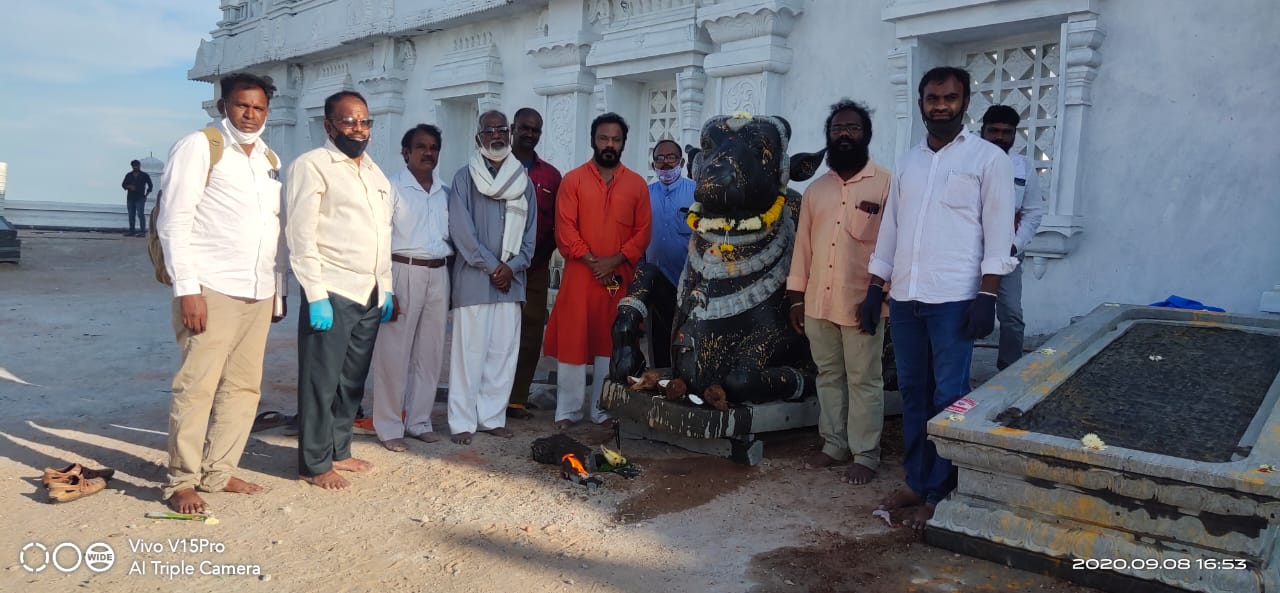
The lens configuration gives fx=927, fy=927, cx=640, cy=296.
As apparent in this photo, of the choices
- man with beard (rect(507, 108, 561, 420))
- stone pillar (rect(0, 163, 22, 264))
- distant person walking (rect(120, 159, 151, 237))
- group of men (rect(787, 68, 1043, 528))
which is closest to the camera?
group of men (rect(787, 68, 1043, 528))

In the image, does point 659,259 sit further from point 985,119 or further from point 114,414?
point 114,414

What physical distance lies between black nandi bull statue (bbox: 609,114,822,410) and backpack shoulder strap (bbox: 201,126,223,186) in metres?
1.96

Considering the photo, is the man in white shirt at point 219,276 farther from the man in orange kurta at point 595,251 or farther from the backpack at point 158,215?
the man in orange kurta at point 595,251

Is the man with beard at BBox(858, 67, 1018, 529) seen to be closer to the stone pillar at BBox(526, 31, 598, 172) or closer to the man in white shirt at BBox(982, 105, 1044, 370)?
the man in white shirt at BBox(982, 105, 1044, 370)

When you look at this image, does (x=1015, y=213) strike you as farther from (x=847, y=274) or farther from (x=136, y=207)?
(x=136, y=207)

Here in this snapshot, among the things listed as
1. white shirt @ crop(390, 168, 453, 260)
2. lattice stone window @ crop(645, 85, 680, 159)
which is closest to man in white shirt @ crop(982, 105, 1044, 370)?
white shirt @ crop(390, 168, 453, 260)

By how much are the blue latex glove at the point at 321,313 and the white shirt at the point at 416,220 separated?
860mm

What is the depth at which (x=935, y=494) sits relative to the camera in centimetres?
355

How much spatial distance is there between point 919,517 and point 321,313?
244cm

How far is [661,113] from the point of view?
9.23 meters

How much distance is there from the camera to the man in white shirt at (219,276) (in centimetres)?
337

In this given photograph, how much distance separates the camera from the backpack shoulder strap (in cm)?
343

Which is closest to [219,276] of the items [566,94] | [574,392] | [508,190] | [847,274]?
[508,190]

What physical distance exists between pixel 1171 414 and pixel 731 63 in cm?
528
